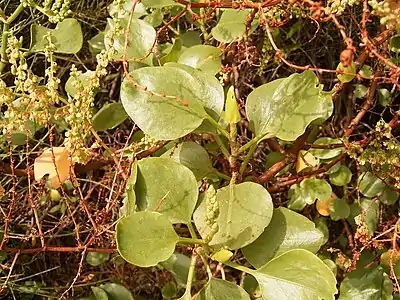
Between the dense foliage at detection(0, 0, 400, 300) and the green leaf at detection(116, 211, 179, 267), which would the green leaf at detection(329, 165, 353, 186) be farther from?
the green leaf at detection(116, 211, 179, 267)

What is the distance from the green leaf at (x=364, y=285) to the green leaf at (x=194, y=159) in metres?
0.31

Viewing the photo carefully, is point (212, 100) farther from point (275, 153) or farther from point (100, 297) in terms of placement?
point (100, 297)

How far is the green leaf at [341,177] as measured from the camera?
Result: 1027 millimetres

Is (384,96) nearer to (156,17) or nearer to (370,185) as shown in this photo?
(370,185)

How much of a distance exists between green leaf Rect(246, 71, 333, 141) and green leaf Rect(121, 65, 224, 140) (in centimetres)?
8

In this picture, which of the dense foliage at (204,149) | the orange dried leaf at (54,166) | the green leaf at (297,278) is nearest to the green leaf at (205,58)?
the dense foliage at (204,149)

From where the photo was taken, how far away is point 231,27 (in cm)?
90

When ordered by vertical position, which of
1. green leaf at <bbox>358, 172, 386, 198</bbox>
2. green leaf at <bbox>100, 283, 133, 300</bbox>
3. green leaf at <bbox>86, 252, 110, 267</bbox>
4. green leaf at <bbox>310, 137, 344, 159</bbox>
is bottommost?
green leaf at <bbox>86, 252, 110, 267</bbox>

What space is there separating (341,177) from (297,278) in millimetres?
395

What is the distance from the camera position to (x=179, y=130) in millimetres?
722

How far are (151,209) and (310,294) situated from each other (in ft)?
0.64

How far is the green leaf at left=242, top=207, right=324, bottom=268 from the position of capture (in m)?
0.74

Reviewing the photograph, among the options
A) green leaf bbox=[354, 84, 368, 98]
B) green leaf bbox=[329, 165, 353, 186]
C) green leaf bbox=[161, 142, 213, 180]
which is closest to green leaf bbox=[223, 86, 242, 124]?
green leaf bbox=[161, 142, 213, 180]

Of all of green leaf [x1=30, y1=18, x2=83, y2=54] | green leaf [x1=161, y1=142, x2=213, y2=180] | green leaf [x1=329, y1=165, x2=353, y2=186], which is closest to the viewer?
green leaf [x1=161, y1=142, x2=213, y2=180]
